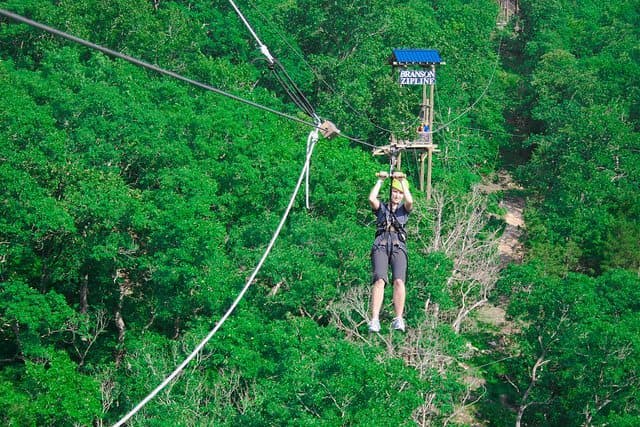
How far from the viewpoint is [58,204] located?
74.2ft

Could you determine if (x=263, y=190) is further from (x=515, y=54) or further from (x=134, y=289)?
(x=515, y=54)

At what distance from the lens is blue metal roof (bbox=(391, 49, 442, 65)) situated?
3180cm

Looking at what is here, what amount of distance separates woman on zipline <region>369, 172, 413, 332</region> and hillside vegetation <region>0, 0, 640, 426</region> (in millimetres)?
5493

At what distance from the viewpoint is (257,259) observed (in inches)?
925

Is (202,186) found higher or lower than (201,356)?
higher

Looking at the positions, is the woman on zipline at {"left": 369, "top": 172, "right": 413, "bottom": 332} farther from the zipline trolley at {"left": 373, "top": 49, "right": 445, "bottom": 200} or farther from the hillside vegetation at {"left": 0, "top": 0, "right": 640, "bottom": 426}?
the zipline trolley at {"left": 373, "top": 49, "right": 445, "bottom": 200}

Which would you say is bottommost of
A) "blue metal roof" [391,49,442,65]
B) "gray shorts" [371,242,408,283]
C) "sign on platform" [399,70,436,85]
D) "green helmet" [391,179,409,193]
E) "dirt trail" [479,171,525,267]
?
"dirt trail" [479,171,525,267]

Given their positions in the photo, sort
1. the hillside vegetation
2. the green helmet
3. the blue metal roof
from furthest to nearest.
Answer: the blue metal roof < the hillside vegetation < the green helmet

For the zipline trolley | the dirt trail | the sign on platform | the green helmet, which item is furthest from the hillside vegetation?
the green helmet

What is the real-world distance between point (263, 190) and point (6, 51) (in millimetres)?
14080

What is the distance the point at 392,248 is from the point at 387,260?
0.61 feet

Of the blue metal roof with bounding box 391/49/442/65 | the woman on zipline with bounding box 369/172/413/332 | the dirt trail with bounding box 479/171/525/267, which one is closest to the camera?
the woman on zipline with bounding box 369/172/413/332

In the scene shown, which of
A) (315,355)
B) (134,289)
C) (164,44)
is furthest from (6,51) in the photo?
(315,355)

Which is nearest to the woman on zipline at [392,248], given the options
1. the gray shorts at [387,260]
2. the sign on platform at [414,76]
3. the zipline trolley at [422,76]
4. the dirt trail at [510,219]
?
the gray shorts at [387,260]
